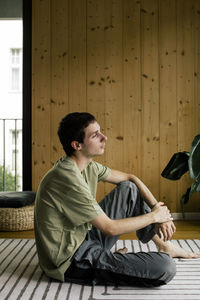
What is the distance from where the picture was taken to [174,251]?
2221 millimetres

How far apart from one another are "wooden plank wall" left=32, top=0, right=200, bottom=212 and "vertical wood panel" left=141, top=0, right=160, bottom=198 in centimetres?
1

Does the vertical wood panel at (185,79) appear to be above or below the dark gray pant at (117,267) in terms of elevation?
above

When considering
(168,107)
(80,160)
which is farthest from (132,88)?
(80,160)

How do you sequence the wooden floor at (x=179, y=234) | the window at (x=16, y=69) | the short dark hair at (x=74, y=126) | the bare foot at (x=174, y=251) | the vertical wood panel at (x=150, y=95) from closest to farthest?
the short dark hair at (x=74, y=126) → the bare foot at (x=174, y=251) → the wooden floor at (x=179, y=234) → the vertical wood panel at (x=150, y=95) → the window at (x=16, y=69)

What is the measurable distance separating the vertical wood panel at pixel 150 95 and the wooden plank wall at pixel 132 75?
10mm

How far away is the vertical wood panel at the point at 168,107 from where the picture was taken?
3689 mm

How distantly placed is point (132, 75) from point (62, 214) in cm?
226

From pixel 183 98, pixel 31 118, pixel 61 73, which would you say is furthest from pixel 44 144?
pixel 183 98

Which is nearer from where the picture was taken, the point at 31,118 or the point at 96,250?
the point at 96,250

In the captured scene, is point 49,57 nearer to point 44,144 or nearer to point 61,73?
point 61,73

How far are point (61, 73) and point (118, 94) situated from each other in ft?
2.03

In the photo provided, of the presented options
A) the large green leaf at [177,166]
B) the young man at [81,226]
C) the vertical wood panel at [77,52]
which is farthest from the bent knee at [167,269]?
the vertical wood panel at [77,52]

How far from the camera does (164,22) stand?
3.68 m

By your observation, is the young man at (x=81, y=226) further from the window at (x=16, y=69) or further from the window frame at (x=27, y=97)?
the window at (x=16, y=69)
